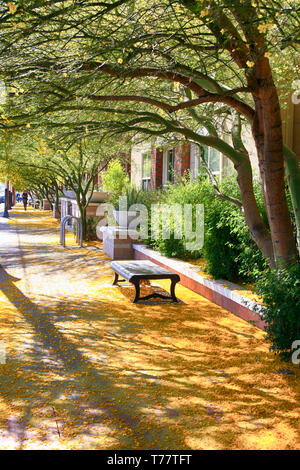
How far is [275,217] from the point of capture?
6500 mm

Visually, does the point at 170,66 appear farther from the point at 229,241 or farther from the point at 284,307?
the point at 229,241

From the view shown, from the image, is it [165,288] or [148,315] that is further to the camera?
[165,288]

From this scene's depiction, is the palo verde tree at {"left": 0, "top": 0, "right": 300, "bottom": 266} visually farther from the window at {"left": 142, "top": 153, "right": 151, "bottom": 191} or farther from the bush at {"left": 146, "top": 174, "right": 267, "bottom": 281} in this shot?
the window at {"left": 142, "top": 153, "right": 151, "bottom": 191}

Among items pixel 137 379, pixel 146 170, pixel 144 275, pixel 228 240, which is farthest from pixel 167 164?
pixel 137 379

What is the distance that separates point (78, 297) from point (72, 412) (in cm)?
501

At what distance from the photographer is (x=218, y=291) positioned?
28.4 feet

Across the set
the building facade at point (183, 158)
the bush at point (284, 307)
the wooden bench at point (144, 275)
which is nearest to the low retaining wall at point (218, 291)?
the bush at point (284, 307)

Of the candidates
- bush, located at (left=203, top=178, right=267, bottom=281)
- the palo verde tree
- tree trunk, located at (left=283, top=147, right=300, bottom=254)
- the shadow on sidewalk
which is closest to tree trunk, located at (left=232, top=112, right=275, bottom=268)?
the palo verde tree

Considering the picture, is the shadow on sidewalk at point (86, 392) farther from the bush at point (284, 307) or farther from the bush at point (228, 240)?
the bush at point (228, 240)

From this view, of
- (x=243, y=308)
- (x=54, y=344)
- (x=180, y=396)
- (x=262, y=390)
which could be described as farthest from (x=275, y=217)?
(x=54, y=344)

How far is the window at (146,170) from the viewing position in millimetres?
23156

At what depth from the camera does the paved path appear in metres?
4.00

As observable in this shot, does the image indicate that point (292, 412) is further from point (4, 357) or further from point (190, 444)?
point (4, 357)

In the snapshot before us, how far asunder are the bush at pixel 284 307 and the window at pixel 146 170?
1756cm
